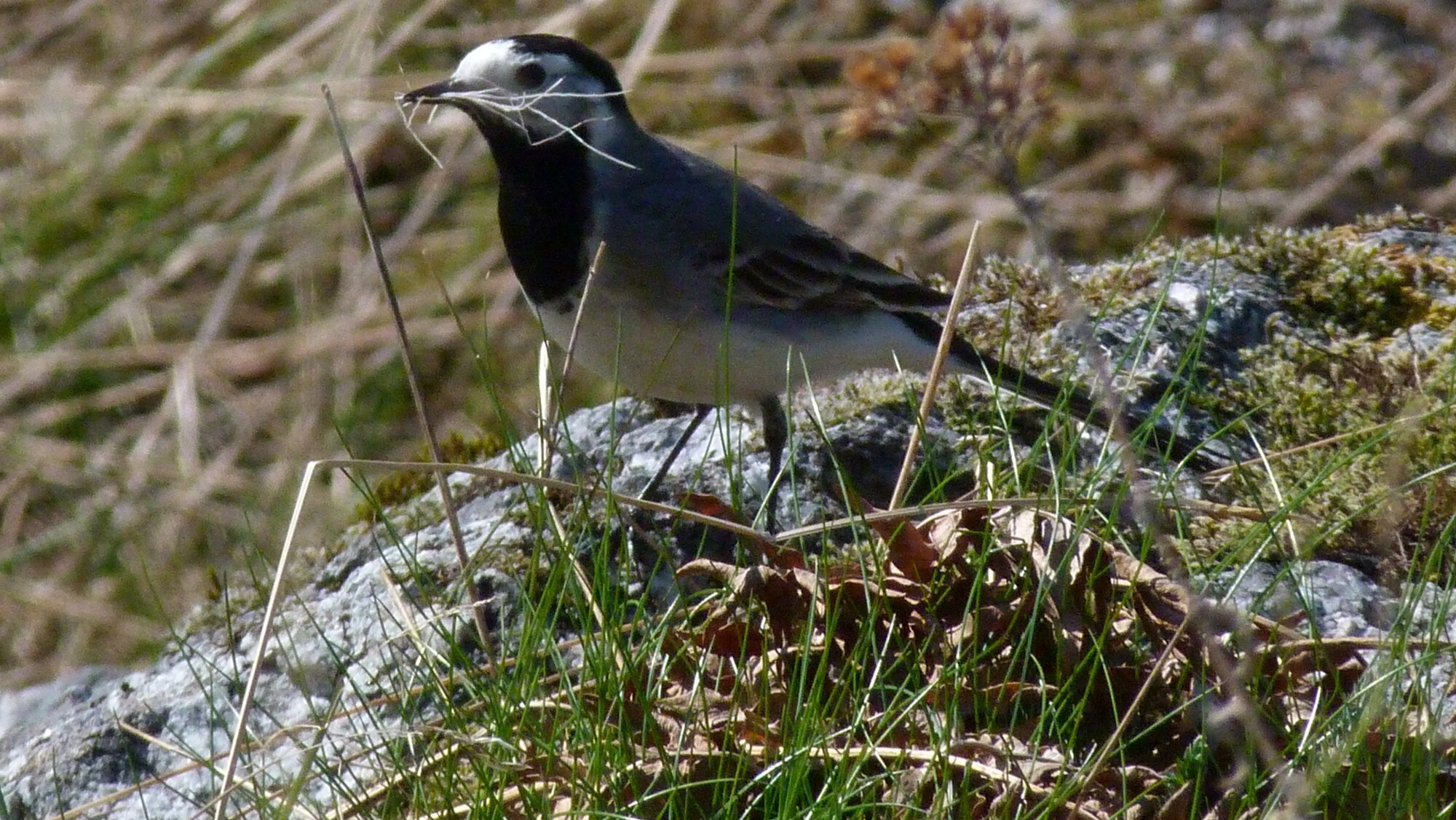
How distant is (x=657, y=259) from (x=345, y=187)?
13.4ft

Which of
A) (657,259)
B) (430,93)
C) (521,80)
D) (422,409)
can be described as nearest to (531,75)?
Answer: (521,80)

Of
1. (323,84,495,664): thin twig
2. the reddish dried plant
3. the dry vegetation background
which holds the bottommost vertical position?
the dry vegetation background

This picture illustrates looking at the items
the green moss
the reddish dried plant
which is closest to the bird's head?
the green moss

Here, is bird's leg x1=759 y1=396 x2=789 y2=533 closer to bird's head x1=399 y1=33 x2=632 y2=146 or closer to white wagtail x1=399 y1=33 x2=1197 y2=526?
white wagtail x1=399 y1=33 x2=1197 y2=526

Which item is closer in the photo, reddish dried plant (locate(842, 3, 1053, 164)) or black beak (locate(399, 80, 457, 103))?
reddish dried plant (locate(842, 3, 1053, 164))

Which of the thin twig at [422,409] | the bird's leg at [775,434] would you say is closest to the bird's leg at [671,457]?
the bird's leg at [775,434]

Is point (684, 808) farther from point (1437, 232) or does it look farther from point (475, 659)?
point (1437, 232)

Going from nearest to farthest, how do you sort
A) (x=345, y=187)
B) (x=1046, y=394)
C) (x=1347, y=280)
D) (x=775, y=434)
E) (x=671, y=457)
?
1. (x=1046, y=394)
2. (x=671, y=457)
3. (x=775, y=434)
4. (x=1347, y=280)
5. (x=345, y=187)

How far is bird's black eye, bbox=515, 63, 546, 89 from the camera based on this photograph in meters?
4.31

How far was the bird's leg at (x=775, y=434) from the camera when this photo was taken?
11.9 ft

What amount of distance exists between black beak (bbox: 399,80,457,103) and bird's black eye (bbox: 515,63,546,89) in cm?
18

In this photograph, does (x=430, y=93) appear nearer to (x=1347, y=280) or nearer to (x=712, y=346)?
(x=712, y=346)

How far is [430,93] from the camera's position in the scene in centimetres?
405

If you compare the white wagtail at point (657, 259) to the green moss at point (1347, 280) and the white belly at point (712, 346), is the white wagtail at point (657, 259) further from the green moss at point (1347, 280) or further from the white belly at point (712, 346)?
the green moss at point (1347, 280)
